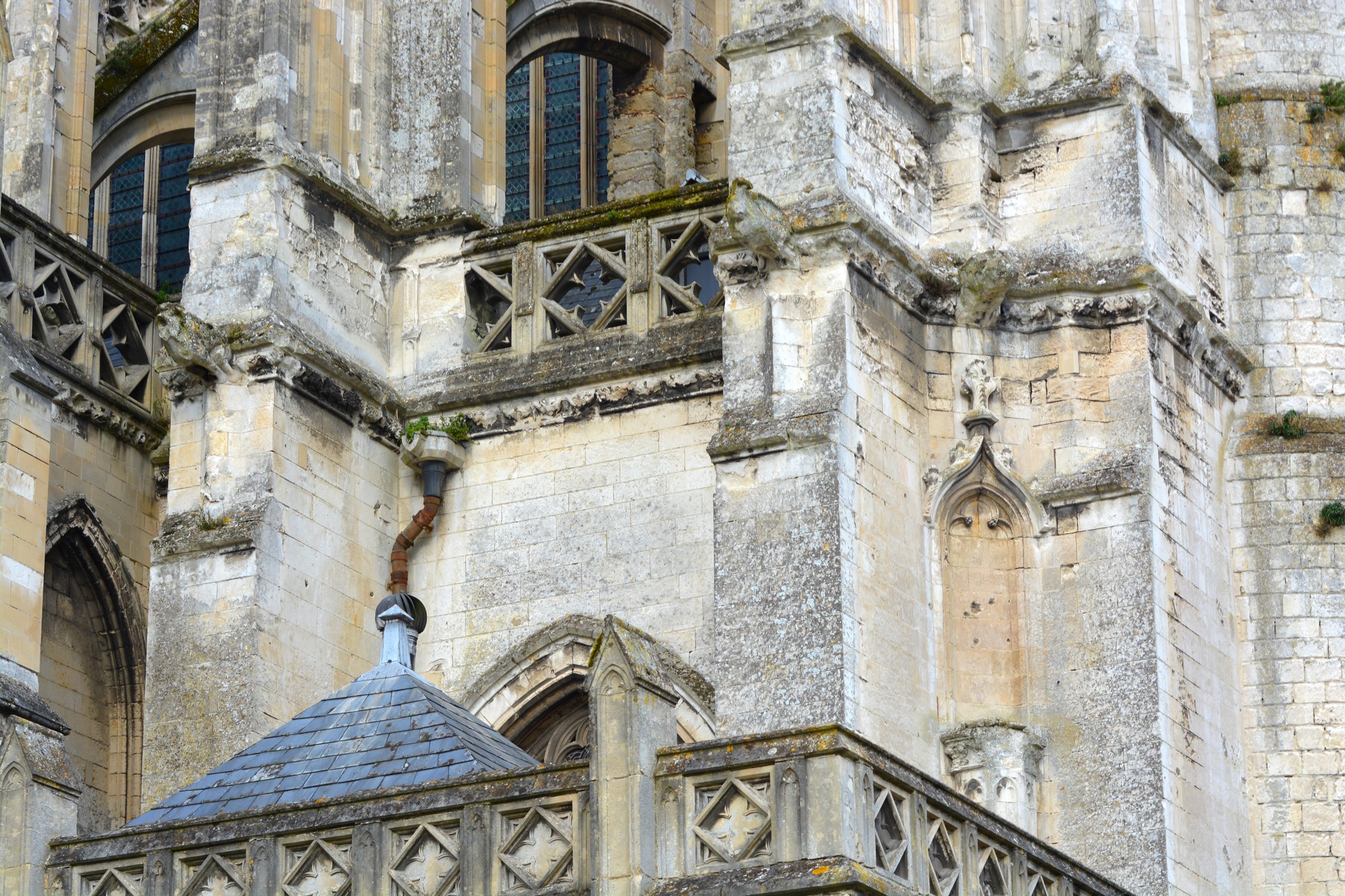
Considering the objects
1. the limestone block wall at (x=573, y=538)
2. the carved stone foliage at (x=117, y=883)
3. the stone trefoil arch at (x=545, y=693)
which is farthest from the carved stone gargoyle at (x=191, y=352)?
the carved stone foliage at (x=117, y=883)

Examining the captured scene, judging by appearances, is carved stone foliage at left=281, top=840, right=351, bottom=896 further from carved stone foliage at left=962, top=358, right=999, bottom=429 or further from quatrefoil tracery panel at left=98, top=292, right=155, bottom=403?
quatrefoil tracery panel at left=98, top=292, right=155, bottom=403

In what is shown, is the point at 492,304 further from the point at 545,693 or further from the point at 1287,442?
the point at 1287,442

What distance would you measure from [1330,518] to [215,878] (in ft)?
24.2

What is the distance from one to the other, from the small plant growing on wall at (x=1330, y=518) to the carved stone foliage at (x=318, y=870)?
708cm

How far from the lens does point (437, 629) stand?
690 inches

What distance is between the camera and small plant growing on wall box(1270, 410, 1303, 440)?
1719 cm

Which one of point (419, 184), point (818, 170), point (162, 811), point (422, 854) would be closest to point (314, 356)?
point (419, 184)

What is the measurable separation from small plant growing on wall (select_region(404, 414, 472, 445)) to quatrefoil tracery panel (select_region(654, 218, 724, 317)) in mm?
1398

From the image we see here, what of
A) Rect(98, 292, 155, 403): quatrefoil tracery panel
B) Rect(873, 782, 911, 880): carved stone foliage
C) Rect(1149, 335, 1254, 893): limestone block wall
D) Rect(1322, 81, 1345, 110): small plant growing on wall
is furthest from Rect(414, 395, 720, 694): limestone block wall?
Rect(873, 782, 911, 880): carved stone foliage

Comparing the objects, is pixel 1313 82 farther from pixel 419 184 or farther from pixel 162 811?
pixel 162 811

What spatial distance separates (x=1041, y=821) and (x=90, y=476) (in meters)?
6.68

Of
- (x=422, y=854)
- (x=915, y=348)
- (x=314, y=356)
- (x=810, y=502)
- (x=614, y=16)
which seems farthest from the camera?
(x=614, y=16)

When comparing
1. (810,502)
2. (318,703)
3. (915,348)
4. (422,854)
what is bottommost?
(422,854)

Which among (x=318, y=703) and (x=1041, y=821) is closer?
(x=318, y=703)
